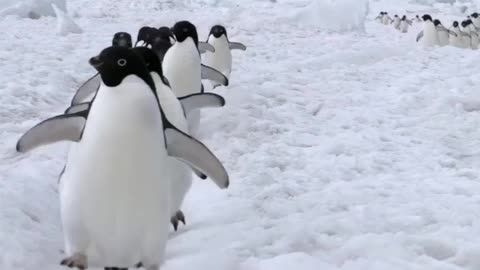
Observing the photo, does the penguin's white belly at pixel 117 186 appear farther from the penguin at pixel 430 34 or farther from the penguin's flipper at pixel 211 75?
the penguin at pixel 430 34

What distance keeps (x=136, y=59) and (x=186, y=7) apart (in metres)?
21.8

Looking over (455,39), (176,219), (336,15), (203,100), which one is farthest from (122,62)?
(336,15)

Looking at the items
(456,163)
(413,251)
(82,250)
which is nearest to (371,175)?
(456,163)

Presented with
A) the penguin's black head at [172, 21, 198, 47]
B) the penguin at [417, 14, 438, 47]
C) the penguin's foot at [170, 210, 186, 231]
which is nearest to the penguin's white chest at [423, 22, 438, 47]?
the penguin at [417, 14, 438, 47]

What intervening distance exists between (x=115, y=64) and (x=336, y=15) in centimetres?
1578

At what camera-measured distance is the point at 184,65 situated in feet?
15.0

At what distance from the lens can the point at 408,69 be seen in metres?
9.51

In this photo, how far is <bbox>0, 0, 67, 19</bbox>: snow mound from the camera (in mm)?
16203

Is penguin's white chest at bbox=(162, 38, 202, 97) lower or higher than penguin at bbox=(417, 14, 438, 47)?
higher

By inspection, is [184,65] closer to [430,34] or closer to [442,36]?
[430,34]

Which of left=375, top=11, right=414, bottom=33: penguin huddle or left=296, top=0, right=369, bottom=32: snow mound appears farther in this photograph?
left=375, top=11, right=414, bottom=33: penguin huddle

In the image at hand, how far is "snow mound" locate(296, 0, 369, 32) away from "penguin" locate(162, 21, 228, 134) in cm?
1282

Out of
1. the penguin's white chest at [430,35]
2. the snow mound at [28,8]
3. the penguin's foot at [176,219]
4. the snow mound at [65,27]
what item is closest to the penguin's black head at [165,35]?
the penguin's foot at [176,219]

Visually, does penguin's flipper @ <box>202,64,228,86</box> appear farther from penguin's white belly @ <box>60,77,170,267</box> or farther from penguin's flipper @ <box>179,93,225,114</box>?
penguin's white belly @ <box>60,77,170,267</box>
